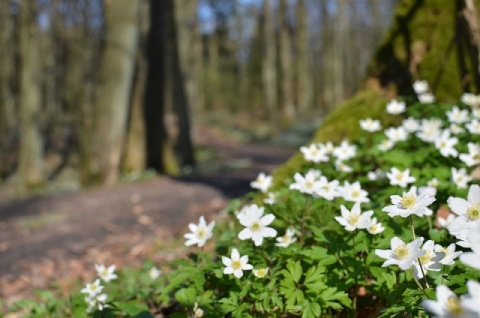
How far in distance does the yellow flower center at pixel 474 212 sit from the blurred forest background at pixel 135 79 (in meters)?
3.82

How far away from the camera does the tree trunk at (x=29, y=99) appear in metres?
13.4

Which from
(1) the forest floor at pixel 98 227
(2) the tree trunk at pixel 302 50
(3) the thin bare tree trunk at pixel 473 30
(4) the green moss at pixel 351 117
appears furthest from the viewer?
(2) the tree trunk at pixel 302 50

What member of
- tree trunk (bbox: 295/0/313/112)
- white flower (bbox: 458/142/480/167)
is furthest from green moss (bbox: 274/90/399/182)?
tree trunk (bbox: 295/0/313/112)

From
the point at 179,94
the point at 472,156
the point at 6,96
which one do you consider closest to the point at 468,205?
the point at 472,156

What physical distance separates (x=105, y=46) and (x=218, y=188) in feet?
14.4

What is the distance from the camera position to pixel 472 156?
2658 mm

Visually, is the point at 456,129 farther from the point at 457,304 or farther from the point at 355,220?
the point at 457,304

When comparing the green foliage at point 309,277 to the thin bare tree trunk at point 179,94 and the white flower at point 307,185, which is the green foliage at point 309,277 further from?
the thin bare tree trunk at point 179,94

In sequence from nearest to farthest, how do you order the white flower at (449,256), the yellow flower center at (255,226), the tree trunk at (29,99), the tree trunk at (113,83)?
the white flower at (449,256) < the yellow flower center at (255,226) < the tree trunk at (113,83) < the tree trunk at (29,99)

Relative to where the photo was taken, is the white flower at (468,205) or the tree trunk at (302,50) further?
the tree trunk at (302,50)

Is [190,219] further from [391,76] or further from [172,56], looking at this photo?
[172,56]

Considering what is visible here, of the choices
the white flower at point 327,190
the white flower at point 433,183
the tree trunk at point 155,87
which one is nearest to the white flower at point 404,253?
the white flower at point 327,190

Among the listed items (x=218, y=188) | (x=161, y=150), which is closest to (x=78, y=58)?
(x=161, y=150)

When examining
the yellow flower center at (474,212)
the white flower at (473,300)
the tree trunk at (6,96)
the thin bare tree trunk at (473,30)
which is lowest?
the tree trunk at (6,96)
